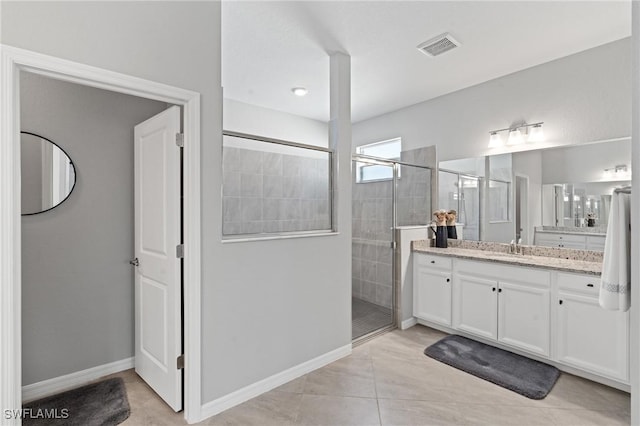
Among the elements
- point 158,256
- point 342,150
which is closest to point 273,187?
point 342,150

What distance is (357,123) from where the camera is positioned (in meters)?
4.96

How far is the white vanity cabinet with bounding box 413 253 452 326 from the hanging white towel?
6.24 feet

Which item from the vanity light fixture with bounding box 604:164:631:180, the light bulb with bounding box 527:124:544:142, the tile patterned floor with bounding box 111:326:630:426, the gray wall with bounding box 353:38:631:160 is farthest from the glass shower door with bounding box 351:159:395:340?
the vanity light fixture with bounding box 604:164:631:180

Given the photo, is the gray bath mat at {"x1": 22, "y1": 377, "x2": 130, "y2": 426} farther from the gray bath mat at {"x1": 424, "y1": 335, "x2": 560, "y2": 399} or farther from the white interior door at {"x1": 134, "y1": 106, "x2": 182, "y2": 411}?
the gray bath mat at {"x1": 424, "y1": 335, "x2": 560, "y2": 399}

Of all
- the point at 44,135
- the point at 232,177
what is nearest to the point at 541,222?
the point at 232,177

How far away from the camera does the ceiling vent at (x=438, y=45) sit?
2.55 meters

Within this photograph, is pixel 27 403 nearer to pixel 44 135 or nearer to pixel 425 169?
pixel 44 135

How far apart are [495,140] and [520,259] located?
1320mm

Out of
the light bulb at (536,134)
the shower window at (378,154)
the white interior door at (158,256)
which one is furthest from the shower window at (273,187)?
the light bulb at (536,134)

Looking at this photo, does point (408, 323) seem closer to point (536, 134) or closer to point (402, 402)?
point (402, 402)

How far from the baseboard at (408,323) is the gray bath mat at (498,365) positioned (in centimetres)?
43

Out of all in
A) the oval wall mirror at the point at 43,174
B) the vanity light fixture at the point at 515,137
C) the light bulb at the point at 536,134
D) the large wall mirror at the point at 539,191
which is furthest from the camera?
the vanity light fixture at the point at 515,137

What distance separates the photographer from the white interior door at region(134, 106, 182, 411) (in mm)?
1979

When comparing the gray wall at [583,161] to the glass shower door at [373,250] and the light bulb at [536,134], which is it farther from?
the glass shower door at [373,250]
